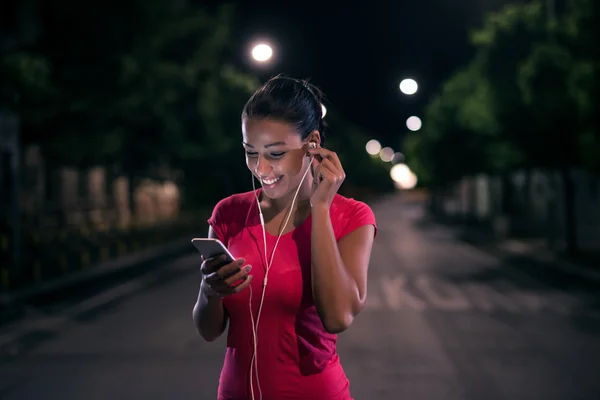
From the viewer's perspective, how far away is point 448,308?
12.8 m

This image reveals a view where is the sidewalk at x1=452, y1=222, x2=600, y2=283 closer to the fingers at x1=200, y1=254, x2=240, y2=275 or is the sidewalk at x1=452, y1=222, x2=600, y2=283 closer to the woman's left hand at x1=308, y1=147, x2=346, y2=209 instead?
the woman's left hand at x1=308, y1=147, x2=346, y2=209

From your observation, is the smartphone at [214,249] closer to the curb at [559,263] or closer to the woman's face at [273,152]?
the woman's face at [273,152]

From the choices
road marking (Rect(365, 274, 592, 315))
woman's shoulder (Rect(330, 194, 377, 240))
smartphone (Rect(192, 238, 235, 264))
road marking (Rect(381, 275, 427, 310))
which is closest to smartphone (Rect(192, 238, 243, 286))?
smartphone (Rect(192, 238, 235, 264))

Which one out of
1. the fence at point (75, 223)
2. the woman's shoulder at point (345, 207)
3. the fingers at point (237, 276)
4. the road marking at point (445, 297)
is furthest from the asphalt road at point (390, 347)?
the fingers at point (237, 276)

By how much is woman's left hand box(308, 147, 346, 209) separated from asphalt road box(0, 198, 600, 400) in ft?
16.3

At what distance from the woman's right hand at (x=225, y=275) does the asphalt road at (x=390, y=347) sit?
4.99 metres

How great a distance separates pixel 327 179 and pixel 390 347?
731 centimetres

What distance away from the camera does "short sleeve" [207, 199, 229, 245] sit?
8.59 ft

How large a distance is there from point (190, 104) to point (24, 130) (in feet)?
26.0

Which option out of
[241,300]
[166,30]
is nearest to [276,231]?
[241,300]

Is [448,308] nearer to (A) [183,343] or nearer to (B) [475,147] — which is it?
(A) [183,343]

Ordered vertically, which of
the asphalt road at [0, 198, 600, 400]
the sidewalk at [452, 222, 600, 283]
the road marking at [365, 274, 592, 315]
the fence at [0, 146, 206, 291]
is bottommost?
the sidewalk at [452, 222, 600, 283]

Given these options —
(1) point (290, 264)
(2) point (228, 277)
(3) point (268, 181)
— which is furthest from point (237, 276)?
(3) point (268, 181)

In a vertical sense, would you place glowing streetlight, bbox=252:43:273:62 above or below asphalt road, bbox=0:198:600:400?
above
